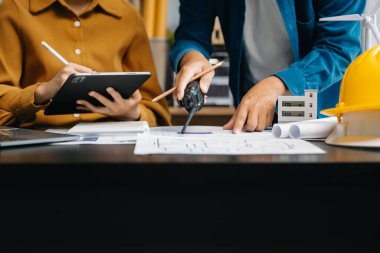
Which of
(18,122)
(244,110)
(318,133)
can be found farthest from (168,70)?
(318,133)

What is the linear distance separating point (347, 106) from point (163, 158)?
331 millimetres

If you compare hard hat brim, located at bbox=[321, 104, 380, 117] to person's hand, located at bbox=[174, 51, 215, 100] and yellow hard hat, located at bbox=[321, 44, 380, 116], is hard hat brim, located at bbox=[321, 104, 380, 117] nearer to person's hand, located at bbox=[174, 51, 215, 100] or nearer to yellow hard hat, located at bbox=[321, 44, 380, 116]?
yellow hard hat, located at bbox=[321, 44, 380, 116]

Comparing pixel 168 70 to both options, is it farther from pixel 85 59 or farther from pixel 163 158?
pixel 163 158

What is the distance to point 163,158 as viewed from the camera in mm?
591

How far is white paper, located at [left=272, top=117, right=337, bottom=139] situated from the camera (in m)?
0.83

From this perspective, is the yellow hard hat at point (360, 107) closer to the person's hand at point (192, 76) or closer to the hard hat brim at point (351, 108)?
the hard hat brim at point (351, 108)

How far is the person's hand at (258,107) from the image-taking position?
99cm

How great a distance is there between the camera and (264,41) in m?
1.41

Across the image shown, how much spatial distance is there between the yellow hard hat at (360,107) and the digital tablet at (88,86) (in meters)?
0.46

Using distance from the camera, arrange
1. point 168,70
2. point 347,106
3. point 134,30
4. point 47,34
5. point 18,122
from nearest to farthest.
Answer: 1. point 347,106
2. point 18,122
3. point 47,34
4. point 134,30
5. point 168,70

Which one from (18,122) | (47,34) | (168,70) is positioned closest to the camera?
(18,122)

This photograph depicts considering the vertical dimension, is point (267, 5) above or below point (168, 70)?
above
